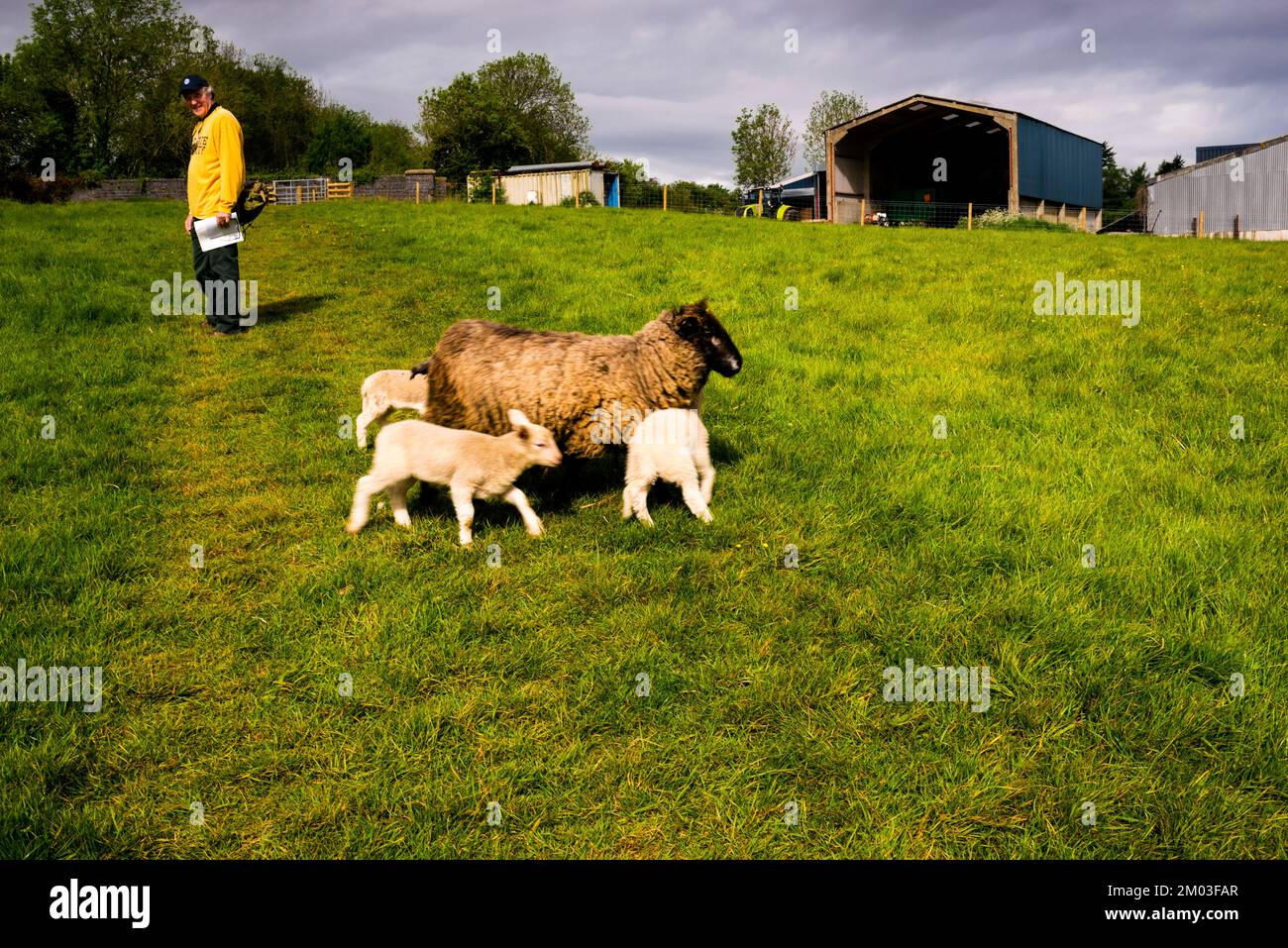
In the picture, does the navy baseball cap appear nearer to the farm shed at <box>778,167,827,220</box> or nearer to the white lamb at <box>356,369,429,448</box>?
the white lamb at <box>356,369,429,448</box>

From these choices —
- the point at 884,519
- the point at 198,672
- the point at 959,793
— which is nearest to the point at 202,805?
the point at 198,672

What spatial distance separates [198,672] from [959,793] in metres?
3.75

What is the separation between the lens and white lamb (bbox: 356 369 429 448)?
721 cm

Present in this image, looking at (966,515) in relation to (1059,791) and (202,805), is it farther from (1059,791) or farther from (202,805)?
(202,805)

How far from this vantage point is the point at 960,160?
4466 centimetres

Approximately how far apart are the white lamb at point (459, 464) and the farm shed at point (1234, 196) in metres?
40.9

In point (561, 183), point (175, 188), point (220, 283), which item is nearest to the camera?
point (220, 283)

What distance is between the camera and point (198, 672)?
402cm

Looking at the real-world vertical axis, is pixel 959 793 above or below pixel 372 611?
below

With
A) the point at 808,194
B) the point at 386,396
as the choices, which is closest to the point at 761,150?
the point at 808,194

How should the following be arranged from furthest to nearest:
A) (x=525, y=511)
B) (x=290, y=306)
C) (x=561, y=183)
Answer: (x=561, y=183) < (x=290, y=306) < (x=525, y=511)

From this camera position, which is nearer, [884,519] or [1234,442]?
[884,519]

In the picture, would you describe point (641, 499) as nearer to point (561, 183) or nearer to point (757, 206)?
point (561, 183)

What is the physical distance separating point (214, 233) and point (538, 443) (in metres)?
8.09
